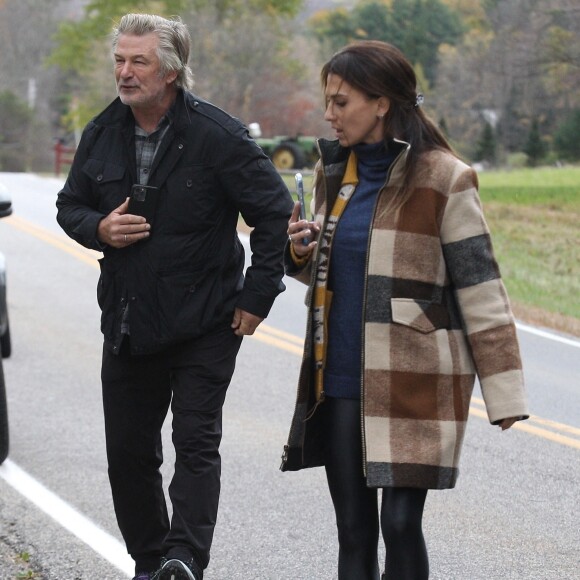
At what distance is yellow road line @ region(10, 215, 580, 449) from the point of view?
795 centimetres

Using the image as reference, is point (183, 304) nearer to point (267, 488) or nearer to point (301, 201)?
point (301, 201)

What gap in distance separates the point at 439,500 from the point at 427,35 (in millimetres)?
57226

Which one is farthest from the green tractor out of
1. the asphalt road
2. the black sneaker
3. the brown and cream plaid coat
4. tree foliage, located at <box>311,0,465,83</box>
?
the brown and cream plaid coat

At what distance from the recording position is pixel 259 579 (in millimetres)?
5262

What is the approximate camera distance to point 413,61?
195 ft

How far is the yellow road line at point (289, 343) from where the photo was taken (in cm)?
795

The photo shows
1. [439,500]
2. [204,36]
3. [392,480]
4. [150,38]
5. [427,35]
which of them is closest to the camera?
[392,480]

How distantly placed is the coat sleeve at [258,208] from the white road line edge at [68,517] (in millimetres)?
1336

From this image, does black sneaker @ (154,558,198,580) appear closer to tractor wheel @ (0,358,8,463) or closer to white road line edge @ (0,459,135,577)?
white road line edge @ (0,459,135,577)

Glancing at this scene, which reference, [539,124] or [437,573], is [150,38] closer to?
[437,573]

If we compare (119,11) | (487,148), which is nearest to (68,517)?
(487,148)

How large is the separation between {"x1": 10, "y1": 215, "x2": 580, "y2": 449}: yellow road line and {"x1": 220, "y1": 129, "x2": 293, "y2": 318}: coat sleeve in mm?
3516

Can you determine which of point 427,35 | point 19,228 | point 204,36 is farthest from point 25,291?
point 427,35

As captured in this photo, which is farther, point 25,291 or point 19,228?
point 19,228
